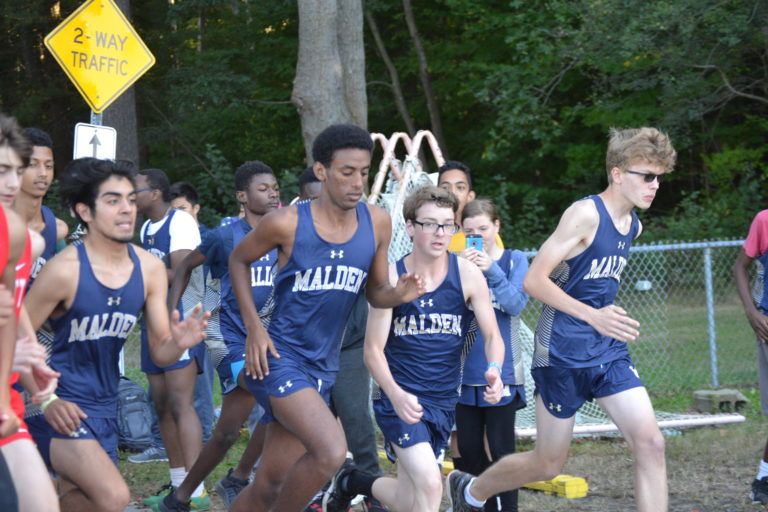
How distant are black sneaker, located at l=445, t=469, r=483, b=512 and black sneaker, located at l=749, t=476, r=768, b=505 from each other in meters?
2.11

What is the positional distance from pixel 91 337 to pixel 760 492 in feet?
15.3

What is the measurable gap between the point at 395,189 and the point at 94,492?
508cm

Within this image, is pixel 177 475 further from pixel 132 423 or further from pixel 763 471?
pixel 763 471

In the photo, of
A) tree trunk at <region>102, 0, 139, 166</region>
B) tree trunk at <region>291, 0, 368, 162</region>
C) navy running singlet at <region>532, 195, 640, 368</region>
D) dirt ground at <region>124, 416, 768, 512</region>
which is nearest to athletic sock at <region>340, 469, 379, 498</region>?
dirt ground at <region>124, 416, 768, 512</region>

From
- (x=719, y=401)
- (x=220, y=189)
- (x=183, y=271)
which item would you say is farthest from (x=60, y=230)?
(x=220, y=189)

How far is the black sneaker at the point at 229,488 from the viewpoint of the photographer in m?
6.89

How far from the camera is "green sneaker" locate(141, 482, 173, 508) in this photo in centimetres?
733

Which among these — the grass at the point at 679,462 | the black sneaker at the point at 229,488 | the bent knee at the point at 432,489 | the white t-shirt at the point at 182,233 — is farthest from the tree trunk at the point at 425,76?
the bent knee at the point at 432,489

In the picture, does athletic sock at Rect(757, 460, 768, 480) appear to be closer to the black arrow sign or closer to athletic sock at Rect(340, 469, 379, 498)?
athletic sock at Rect(340, 469, 379, 498)

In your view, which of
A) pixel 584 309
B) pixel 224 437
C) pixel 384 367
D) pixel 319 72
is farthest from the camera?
pixel 319 72

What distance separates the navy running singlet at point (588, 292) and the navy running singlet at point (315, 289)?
3.92ft

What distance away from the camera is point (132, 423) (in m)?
9.33

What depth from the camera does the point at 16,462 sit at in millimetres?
4031

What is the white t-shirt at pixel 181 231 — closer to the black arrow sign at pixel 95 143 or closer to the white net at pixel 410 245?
the black arrow sign at pixel 95 143
